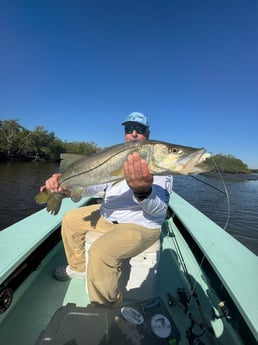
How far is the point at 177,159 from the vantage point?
193 centimetres

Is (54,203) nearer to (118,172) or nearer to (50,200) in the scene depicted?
(50,200)

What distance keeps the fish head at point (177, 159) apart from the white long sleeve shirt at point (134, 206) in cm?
56

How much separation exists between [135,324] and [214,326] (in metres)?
1.26

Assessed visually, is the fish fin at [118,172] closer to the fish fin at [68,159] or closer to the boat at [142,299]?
the fish fin at [68,159]

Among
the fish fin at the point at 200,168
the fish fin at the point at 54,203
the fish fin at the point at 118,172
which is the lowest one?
the fish fin at the point at 54,203

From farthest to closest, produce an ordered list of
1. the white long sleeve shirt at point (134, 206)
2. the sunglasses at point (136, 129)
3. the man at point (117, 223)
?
1. the sunglasses at point (136, 129)
2. the white long sleeve shirt at point (134, 206)
3. the man at point (117, 223)

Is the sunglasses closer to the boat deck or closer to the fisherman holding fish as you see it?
the fisherman holding fish

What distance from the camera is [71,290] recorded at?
3180 millimetres

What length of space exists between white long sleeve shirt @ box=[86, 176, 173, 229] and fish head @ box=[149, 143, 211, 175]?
0.56 metres

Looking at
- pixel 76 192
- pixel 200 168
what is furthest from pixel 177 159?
pixel 76 192

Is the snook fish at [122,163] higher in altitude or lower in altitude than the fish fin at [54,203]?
higher

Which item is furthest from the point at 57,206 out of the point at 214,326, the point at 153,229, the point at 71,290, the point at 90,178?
the point at 214,326

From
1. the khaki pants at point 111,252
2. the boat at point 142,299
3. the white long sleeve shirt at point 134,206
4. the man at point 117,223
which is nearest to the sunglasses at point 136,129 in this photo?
the man at point 117,223

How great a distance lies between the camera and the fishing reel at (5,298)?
240 cm
